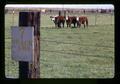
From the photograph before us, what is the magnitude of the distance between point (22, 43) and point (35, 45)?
0.39 feet

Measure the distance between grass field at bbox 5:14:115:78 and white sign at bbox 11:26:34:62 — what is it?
0.14 feet

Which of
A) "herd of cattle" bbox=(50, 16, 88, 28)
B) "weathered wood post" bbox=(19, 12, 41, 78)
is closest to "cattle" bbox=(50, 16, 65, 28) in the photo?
"herd of cattle" bbox=(50, 16, 88, 28)

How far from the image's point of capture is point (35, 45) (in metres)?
2.64

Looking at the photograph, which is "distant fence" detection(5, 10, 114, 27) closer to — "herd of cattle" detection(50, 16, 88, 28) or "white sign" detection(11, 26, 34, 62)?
"herd of cattle" detection(50, 16, 88, 28)

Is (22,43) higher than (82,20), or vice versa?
(82,20)

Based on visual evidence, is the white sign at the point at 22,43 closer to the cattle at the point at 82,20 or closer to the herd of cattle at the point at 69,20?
the herd of cattle at the point at 69,20

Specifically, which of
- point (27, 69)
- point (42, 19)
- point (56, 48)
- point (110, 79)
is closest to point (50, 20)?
point (42, 19)

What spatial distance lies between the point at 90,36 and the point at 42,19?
1.38 ft

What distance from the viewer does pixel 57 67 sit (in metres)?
2.66

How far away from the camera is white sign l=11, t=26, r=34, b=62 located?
105 inches

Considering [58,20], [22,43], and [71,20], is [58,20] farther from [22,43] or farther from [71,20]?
[22,43]

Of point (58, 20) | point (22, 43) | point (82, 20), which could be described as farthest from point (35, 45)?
point (82, 20)

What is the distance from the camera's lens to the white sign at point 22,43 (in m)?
2.67
